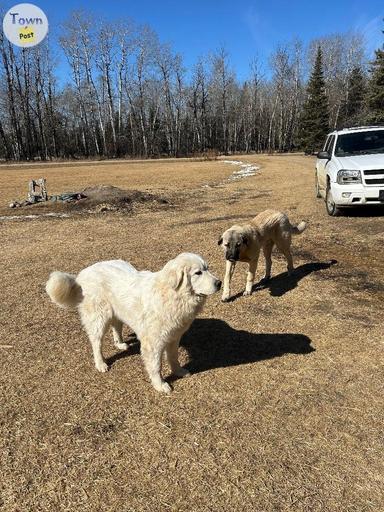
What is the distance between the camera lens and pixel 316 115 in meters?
52.3

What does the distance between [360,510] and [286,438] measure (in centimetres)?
73

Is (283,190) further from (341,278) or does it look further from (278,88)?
(278,88)

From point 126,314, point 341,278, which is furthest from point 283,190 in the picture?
point 126,314

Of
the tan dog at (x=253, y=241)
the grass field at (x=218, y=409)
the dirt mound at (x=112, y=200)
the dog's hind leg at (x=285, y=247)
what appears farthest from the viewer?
the dirt mound at (x=112, y=200)

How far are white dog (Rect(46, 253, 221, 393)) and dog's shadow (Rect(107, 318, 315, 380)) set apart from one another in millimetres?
389

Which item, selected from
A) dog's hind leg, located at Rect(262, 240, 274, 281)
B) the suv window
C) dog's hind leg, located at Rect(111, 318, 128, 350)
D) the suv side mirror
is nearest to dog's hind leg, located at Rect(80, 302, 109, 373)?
dog's hind leg, located at Rect(111, 318, 128, 350)

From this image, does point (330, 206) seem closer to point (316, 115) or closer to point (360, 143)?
point (360, 143)

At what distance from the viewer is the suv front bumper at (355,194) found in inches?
394

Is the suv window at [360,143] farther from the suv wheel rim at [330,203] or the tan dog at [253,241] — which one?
the tan dog at [253,241]

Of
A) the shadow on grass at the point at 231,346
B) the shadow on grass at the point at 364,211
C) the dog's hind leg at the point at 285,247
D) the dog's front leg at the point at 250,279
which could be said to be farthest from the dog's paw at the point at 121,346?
the shadow on grass at the point at 364,211

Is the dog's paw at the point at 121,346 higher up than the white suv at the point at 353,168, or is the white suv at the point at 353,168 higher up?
the white suv at the point at 353,168

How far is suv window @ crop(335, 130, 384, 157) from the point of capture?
11164 millimetres

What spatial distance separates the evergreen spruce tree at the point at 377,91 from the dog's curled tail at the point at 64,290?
36.4 m

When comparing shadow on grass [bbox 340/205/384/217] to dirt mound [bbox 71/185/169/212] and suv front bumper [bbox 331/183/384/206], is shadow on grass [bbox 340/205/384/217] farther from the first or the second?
dirt mound [bbox 71/185/169/212]
